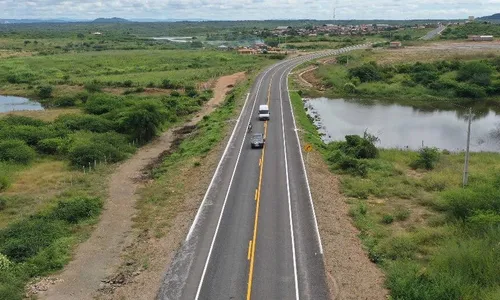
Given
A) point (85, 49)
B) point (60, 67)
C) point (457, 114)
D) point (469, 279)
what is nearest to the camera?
point (469, 279)

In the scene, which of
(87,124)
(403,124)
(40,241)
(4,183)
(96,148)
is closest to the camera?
(40,241)

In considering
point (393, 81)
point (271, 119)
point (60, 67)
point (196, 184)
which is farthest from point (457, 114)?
point (60, 67)

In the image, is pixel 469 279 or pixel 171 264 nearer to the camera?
pixel 469 279

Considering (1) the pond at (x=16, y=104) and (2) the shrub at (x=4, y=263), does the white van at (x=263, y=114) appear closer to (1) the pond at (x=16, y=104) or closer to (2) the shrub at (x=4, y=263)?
(2) the shrub at (x=4, y=263)

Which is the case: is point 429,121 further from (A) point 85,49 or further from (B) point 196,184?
(A) point 85,49

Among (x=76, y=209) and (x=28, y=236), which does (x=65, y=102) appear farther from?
(x=28, y=236)

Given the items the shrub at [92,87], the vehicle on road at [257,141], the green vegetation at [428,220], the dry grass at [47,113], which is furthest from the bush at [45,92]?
the green vegetation at [428,220]

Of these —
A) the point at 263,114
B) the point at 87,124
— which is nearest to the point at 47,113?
the point at 87,124
